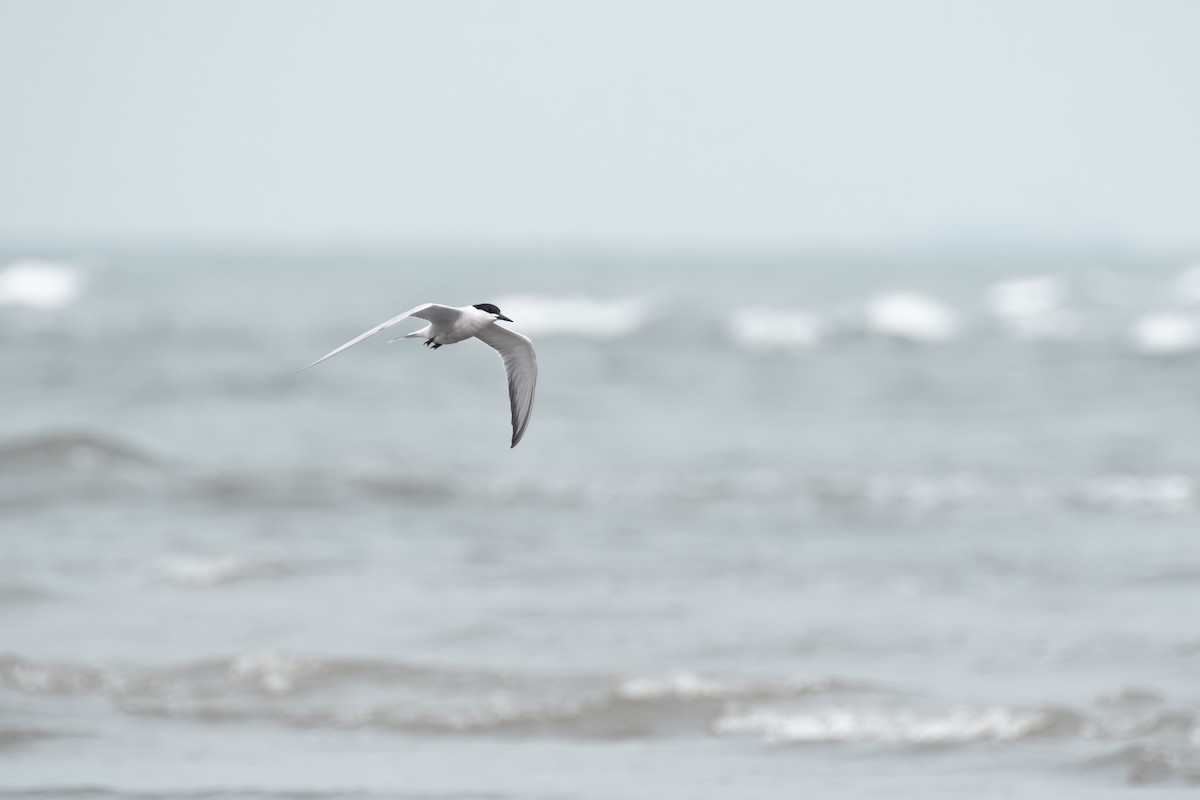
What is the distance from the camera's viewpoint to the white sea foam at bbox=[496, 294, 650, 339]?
33.0m

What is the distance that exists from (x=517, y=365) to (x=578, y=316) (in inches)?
1256

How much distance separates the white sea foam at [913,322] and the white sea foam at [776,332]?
1201 millimetres

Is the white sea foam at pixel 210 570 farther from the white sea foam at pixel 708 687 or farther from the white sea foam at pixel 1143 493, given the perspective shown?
the white sea foam at pixel 1143 493

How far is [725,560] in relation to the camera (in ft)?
36.9

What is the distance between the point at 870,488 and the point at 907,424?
14.9 ft

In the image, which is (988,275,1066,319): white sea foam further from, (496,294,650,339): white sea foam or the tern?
the tern

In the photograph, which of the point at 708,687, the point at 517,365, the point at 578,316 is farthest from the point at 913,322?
the point at 517,365

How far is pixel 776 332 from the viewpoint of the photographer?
31125 mm

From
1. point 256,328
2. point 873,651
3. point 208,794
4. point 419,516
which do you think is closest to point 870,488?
point 419,516

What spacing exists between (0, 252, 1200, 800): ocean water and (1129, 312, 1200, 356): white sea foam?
329 cm

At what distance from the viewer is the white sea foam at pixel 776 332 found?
2869cm

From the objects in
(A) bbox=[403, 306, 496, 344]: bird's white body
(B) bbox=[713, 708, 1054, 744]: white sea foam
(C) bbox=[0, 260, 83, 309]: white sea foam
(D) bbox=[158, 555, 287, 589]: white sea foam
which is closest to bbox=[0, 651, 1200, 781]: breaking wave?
(B) bbox=[713, 708, 1054, 744]: white sea foam

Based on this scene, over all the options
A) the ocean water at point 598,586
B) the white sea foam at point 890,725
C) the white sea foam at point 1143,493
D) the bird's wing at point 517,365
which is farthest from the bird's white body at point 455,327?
the white sea foam at point 1143,493

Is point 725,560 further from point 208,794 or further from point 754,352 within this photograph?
point 754,352
